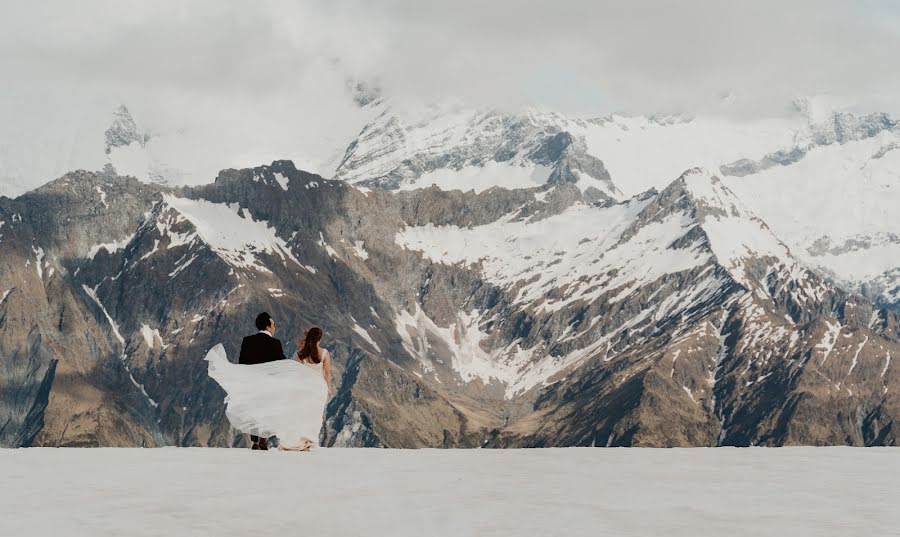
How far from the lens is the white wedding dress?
37.7 metres

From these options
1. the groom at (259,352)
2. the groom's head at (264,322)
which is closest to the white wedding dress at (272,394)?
the groom at (259,352)

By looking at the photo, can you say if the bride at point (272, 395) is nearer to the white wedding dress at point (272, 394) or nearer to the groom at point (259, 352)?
the white wedding dress at point (272, 394)

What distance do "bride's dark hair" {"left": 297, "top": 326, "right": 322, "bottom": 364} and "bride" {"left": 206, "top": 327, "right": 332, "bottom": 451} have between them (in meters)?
1.38
